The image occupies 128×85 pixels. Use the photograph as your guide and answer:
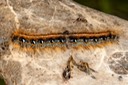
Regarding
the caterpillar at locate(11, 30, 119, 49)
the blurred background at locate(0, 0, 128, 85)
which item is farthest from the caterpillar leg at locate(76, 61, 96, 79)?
the blurred background at locate(0, 0, 128, 85)

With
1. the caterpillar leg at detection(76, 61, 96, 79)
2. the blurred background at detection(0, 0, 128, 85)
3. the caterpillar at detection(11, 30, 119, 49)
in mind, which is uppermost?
the blurred background at detection(0, 0, 128, 85)

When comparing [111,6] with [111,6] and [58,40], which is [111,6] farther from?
[58,40]

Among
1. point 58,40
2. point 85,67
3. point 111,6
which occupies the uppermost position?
point 111,6

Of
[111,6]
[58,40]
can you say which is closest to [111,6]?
[111,6]

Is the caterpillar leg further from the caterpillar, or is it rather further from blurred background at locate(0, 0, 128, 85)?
blurred background at locate(0, 0, 128, 85)

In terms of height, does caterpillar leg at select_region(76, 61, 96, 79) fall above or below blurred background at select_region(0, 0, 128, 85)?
below

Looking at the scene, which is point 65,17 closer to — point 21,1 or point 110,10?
point 21,1

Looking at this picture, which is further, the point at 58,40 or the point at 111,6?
the point at 111,6
